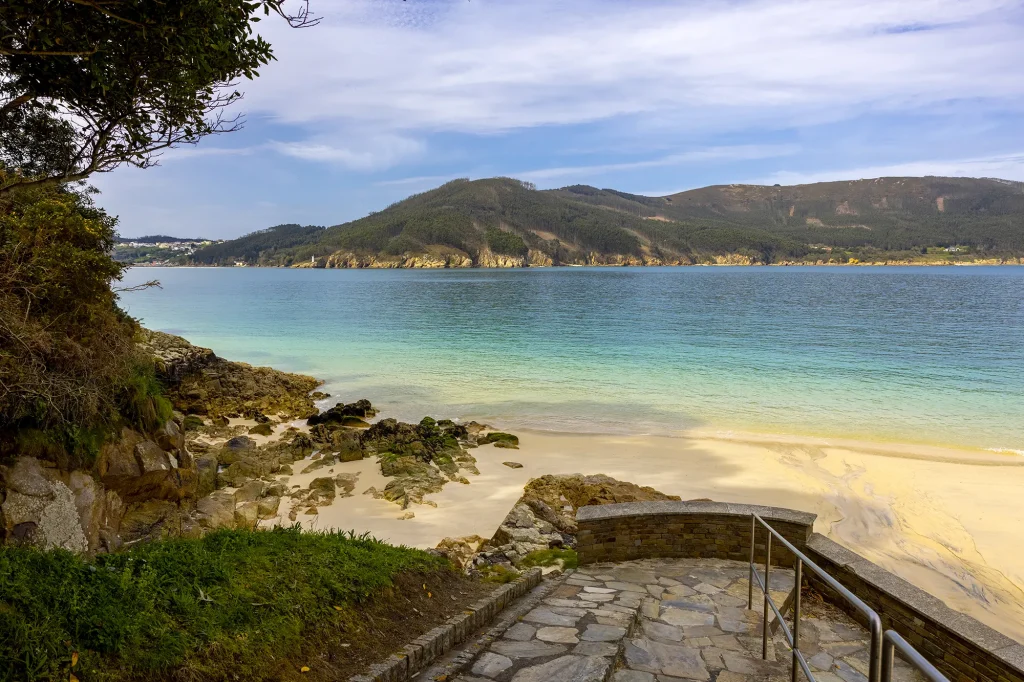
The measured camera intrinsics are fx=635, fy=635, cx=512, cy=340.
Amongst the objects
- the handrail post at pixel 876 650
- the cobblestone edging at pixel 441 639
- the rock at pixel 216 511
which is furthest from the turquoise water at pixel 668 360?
the handrail post at pixel 876 650

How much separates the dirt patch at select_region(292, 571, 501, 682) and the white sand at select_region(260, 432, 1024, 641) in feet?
10.8

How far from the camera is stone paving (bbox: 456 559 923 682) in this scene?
13.9 feet

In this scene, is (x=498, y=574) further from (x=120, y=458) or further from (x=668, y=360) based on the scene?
(x=668, y=360)

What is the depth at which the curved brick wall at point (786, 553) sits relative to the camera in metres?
4.77

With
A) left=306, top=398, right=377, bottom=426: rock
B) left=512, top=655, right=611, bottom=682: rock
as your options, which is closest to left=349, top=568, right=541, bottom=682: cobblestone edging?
left=512, top=655, right=611, bottom=682: rock

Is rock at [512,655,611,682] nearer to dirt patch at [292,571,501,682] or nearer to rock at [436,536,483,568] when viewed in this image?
dirt patch at [292,571,501,682]

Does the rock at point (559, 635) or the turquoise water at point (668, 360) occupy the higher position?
the rock at point (559, 635)

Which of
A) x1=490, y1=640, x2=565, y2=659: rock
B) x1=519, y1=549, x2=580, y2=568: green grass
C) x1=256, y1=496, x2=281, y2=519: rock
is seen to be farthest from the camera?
x1=256, y1=496, x2=281, y2=519: rock

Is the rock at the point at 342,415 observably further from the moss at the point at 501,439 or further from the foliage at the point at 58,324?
the foliage at the point at 58,324

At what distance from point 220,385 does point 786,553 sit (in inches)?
716

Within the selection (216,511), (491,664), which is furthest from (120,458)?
(491,664)

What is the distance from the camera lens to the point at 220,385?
2011 centimetres

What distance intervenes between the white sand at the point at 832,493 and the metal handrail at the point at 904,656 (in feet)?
22.1

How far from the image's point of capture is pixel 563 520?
8.93 metres
